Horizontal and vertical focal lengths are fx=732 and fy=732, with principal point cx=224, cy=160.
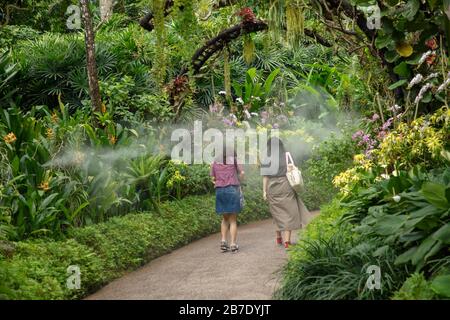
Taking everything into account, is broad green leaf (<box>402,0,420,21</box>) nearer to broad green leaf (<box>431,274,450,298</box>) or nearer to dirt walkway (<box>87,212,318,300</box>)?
dirt walkway (<box>87,212,318,300</box>)

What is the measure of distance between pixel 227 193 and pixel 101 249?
5.90 ft

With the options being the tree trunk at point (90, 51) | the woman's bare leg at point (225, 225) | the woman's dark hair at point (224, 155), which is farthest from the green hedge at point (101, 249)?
the tree trunk at point (90, 51)

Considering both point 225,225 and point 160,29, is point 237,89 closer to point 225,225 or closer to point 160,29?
point 225,225

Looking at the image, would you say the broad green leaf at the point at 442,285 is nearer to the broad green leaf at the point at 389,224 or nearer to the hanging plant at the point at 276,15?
the broad green leaf at the point at 389,224

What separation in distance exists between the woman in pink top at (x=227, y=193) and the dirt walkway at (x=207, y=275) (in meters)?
0.27

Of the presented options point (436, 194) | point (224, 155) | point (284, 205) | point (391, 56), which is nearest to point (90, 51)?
point (224, 155)

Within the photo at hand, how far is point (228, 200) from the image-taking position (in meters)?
8.59

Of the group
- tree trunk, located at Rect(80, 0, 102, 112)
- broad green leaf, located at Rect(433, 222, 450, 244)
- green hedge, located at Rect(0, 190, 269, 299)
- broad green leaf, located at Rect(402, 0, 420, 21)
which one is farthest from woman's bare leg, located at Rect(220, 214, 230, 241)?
broad green leaf, located at Rect(433, 222, 450, 244)

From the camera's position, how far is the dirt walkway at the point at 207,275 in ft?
20.9

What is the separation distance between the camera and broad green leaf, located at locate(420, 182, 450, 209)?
488cm

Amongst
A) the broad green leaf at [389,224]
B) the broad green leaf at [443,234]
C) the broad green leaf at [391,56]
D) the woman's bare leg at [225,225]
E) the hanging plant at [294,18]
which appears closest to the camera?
the broad green leaf at [443,234]

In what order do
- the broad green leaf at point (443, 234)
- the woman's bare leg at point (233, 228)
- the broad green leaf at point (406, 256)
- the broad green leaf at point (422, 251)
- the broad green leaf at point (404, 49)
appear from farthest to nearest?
1. the woman's bare leg at point (233, 228)
2. the broad green leaf at point (404, 49)
3. the broad green leaf at point (406, 256)
4. the broad green leaf at point (422, 251)
5. the broad green leaf at point (443, 234)
